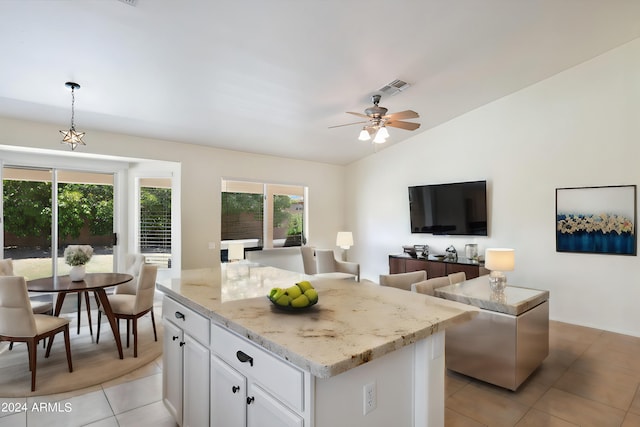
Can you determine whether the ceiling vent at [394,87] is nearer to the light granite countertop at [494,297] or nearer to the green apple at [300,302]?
the light granite countertop at [494,297]

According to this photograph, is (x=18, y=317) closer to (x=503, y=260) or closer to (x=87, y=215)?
(x=87, y=215)

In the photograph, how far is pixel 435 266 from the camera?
18.1ft

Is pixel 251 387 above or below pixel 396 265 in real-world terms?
above

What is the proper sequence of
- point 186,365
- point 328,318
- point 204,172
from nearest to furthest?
point 328,318 < point 186,365 < point 204,172

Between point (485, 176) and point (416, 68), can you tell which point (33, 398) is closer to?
point (416, 68)

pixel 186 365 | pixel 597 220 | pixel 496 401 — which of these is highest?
pixel 597 220

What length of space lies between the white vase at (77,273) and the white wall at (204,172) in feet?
5.68

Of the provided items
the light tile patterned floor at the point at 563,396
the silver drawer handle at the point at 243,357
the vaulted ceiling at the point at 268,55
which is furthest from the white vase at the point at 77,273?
the light tile patterned floor at the point at 563,396

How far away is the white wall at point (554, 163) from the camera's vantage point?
13.7 feet

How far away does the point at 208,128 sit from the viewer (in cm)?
496

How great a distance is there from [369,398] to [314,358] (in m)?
0.41

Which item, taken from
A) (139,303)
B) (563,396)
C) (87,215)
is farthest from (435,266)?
(87,215)

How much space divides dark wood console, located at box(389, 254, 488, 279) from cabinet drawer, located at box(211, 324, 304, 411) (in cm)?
445

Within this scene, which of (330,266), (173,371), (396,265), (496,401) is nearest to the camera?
(173,371)
